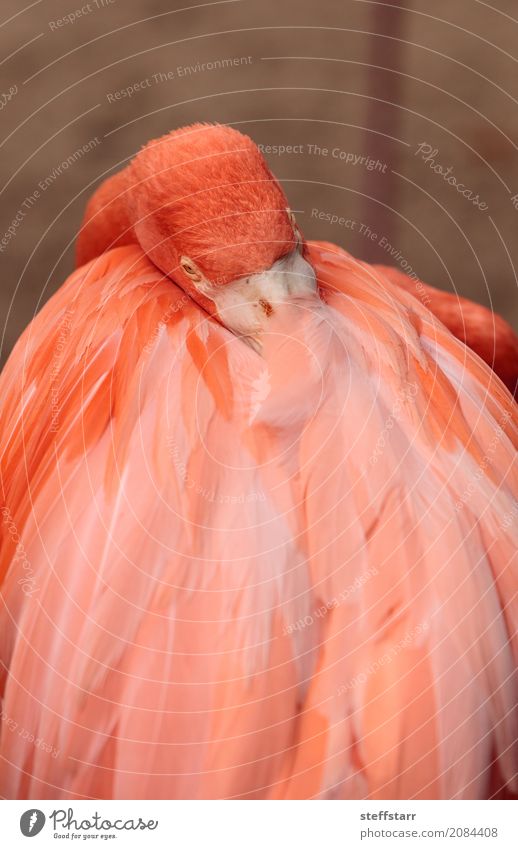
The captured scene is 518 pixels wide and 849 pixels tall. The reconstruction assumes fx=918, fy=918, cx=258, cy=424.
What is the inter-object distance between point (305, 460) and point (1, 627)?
0.67 ft

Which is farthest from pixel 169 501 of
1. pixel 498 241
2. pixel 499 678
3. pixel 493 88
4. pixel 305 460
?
pixel 493 88

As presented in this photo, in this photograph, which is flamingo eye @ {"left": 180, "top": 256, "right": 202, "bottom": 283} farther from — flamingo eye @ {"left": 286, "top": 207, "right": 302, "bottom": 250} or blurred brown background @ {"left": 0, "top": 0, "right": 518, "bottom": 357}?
blurred brown background @ {"left": 0, "top": 0, "right": 518, "bottom": 357}

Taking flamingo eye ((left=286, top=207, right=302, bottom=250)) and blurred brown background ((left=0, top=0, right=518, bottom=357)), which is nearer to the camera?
flamingo eye ((left=286, top=207, right=302, bottom=250))

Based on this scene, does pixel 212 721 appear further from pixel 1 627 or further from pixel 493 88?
pixel 493 88

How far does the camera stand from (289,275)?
516 mm

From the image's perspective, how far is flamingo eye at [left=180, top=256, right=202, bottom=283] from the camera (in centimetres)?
Result: 52

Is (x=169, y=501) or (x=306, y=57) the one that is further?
(x=306, y=57)

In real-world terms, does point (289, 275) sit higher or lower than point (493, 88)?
Answer: lower
